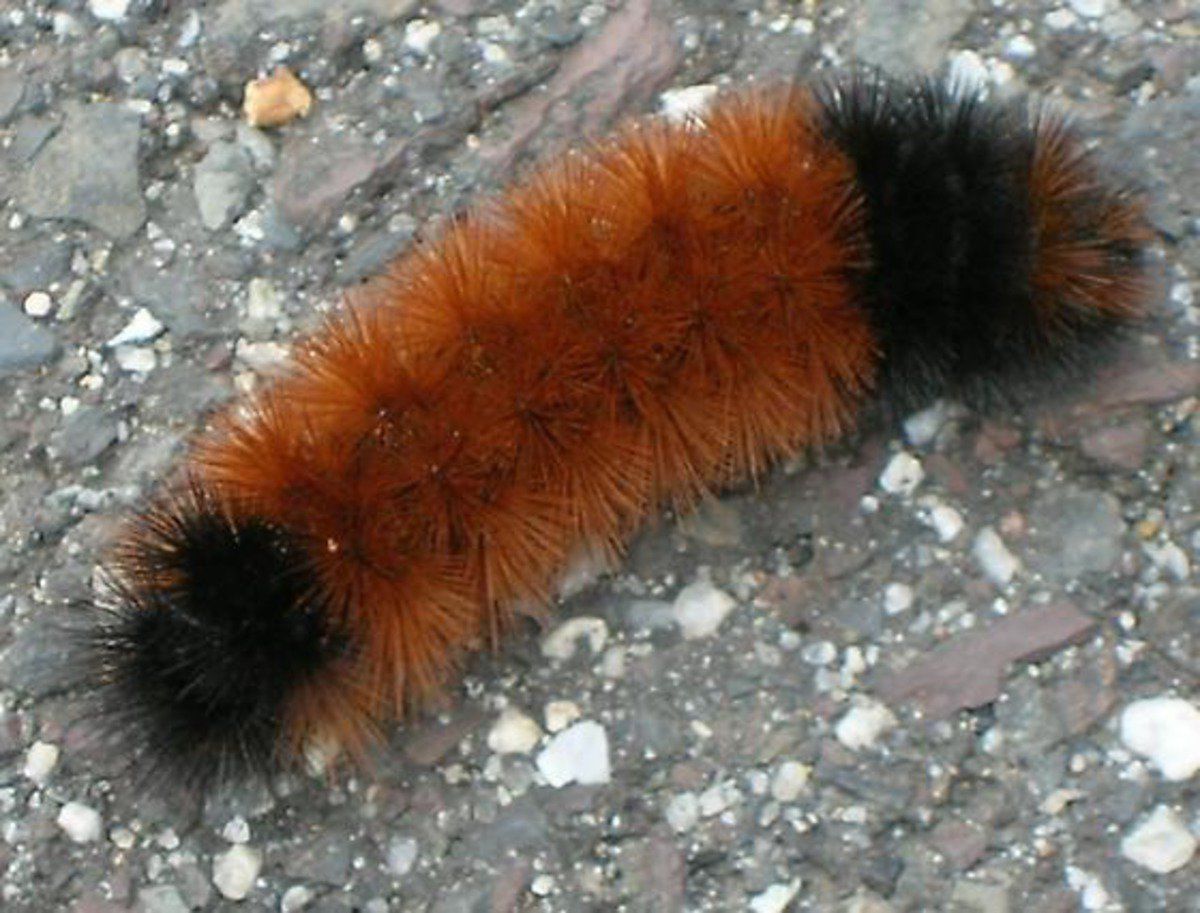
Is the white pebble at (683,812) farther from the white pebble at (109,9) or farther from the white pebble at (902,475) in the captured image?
the white pebble at (109,9)

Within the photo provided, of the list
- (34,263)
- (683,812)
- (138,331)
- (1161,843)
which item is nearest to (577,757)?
(683,812)

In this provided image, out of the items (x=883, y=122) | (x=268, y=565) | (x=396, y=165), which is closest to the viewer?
(x=268, y=565)

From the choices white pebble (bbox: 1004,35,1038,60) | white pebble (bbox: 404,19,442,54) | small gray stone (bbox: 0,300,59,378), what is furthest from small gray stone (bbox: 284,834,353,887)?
white pebble (bbox: 1004,35,1038,60)

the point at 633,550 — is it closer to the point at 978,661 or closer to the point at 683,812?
the point at 683,812

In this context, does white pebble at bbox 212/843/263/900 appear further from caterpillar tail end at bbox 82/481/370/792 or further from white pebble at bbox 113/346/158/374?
white pebble at bbox 113/346/158/374

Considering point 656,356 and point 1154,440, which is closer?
point 656,356

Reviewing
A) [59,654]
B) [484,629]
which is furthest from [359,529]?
[59,654]

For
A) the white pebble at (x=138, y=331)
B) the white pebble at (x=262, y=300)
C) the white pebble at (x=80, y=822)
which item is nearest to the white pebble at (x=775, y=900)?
the white pebble at (x=80, y=822)

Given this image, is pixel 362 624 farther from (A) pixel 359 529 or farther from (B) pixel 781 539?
(B) pixel 781 539
